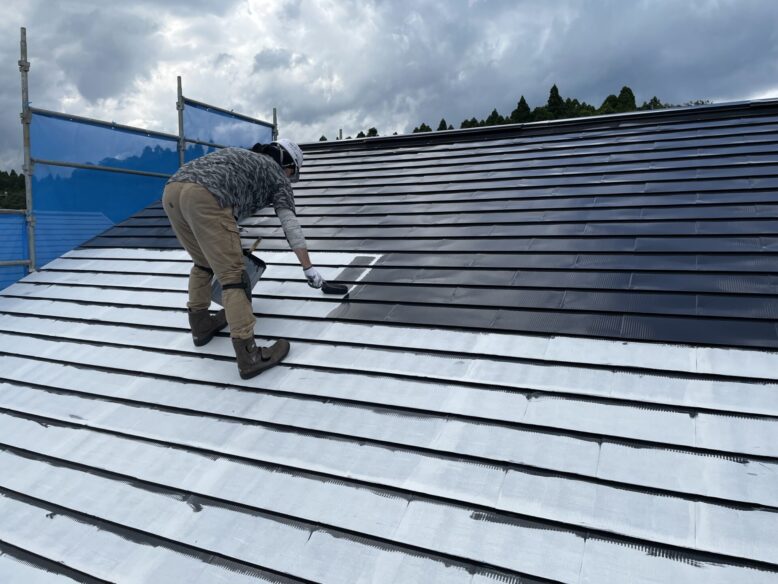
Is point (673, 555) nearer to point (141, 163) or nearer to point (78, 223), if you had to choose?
point (78, 223)

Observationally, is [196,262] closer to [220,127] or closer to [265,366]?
[265,366]

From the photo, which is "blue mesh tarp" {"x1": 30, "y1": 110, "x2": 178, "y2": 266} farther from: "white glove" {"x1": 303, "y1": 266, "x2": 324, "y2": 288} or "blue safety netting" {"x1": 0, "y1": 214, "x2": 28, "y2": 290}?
"white glove" {"x1": 303, "y1": 266, "x2": 324, "y2": 288}

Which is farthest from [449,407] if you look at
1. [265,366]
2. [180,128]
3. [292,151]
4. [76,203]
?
[180,128]

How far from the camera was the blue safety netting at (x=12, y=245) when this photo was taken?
4.68 metres

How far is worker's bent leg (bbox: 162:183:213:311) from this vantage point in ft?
9.37

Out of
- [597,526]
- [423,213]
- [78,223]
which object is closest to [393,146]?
[423,213]

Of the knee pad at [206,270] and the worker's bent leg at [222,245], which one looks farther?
the knee pad at [206,270]

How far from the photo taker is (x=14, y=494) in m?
2.18

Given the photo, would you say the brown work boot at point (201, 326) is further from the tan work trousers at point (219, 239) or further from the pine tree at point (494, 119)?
the pine tree at point (494, 119)

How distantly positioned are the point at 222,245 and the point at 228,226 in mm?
114

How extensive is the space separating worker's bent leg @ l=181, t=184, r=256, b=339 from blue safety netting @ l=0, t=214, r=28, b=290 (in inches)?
122

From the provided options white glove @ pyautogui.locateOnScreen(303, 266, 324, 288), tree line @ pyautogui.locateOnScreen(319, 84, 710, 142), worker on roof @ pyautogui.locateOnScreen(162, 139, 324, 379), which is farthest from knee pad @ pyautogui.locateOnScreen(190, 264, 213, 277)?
tree line @ pyautogui.locateOnScreen(319, 84, 710, 142)

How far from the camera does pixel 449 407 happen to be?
212cm

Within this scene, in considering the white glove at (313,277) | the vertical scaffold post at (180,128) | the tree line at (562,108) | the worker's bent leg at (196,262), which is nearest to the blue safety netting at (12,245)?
the vertical scaffold post at (180,128)
